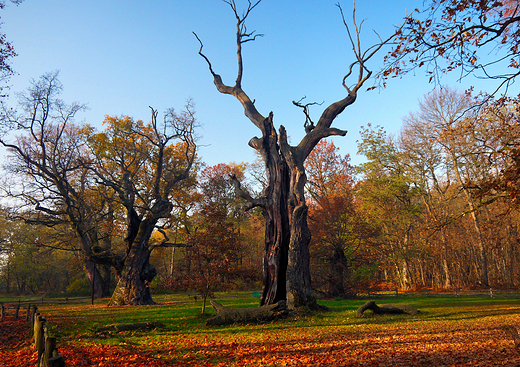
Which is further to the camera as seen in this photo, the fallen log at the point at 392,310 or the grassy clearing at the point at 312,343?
the fallen log at the point at 392,310

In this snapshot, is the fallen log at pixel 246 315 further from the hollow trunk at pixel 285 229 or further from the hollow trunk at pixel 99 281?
the hollow trunk at pixel 99 281

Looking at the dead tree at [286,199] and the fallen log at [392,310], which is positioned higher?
the dead tree at [286,199]

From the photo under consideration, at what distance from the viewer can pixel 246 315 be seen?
1225 cm

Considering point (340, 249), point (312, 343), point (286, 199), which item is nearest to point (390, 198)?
point (340, 249)

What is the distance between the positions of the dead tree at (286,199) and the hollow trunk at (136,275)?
35.1 feet

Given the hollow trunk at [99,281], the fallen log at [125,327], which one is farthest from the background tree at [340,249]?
the hollow trunk at [99,281]

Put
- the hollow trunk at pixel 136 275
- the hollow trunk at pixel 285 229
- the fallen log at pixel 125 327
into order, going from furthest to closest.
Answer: the hollow trunk at pixel 136 275, the hollow trunk at pixel 285 229, the fallen log at pixel 125 327

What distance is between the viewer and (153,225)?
24.1 meters

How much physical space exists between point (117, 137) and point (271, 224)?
20505 millimetres

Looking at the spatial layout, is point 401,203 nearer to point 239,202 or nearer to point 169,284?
point 239,202

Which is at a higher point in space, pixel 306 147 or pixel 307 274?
pixel 306 147

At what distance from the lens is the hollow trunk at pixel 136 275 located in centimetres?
2222

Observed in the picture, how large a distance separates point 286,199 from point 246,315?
6019 mm

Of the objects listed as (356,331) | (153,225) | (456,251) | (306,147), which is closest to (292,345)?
(356,331)
